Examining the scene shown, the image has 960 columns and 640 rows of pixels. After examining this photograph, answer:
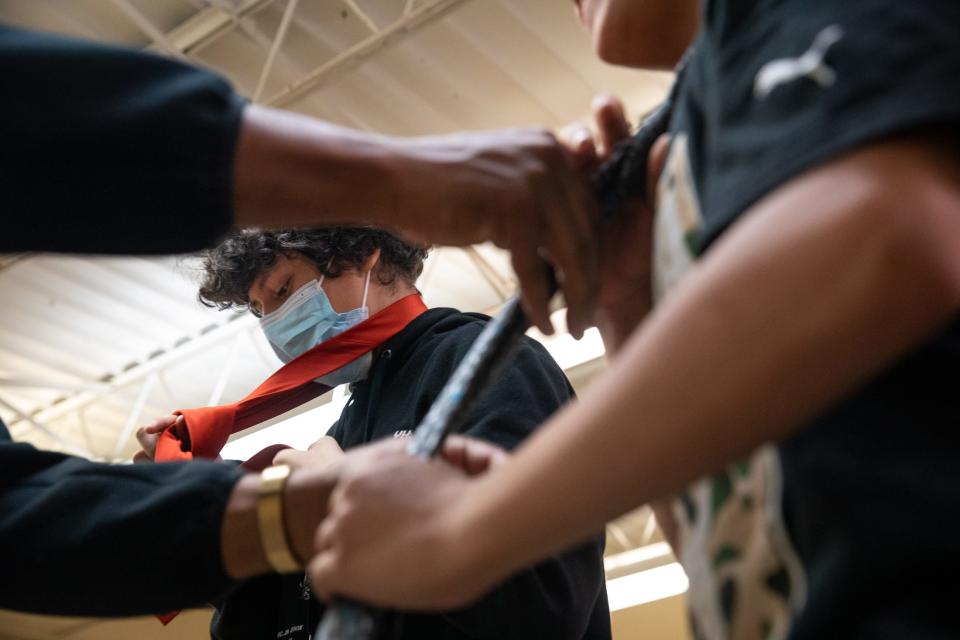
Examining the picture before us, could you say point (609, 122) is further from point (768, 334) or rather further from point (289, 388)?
point (289, 388)

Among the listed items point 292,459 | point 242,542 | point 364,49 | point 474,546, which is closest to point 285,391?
point 292,459

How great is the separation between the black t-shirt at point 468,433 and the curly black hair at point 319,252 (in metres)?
0.33

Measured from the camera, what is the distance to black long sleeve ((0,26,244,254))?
92 cm

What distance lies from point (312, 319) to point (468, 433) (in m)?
1.05

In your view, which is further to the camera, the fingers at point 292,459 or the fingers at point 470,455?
the fingers at point 292,459

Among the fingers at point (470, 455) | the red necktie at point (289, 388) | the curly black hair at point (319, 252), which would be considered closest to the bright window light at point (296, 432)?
the red necktie at point (289, 388)

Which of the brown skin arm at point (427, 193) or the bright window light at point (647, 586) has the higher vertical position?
the brown skin arm at point (427, 193)

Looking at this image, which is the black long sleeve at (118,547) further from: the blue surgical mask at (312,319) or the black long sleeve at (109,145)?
the blue surgical mask at (312,319)

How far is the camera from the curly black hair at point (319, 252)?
2.17 meters

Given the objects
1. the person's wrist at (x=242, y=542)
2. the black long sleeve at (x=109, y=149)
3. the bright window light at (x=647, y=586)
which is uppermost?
the black long sleeve at (x=109, y=149)

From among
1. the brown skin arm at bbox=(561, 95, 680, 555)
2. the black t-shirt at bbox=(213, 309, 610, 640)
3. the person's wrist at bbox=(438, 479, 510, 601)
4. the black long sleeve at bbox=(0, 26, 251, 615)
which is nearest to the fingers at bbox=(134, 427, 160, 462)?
the black t-shirt at bbox=(213, 309, 610, 640)

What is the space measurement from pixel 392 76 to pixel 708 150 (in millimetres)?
4542

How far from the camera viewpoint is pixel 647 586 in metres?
6.83

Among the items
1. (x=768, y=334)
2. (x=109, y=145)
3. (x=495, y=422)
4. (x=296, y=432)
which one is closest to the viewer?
(x=768, y=334)
